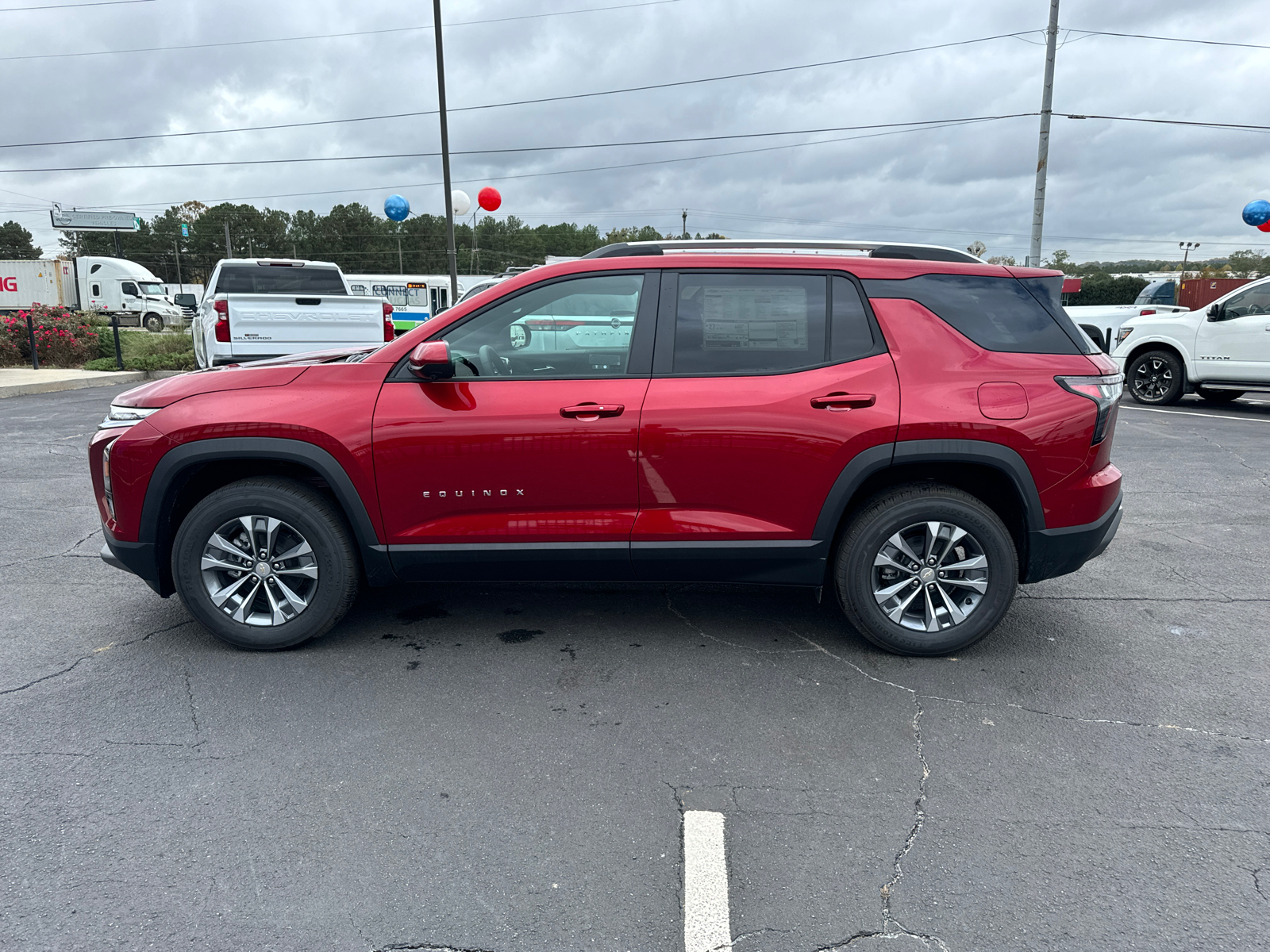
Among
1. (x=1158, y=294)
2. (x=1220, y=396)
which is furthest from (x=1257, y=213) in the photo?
(x=1220, y=396)

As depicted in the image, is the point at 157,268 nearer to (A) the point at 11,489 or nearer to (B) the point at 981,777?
(A) the point at 11,489

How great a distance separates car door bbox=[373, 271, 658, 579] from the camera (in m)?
3.67

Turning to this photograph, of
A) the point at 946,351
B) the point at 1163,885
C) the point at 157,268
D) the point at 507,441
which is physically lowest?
the point at 1163,885

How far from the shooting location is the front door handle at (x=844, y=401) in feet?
12.1

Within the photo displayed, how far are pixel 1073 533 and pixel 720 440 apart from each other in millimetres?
1654

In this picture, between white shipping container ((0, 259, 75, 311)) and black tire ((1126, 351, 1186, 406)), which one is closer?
black tire ((1126, 351, 1186, 406))

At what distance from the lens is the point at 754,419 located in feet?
12.0

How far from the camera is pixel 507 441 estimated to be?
12.0 feet

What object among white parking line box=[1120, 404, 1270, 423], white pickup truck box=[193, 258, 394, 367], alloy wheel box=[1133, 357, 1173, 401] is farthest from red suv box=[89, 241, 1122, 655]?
alloy wheel box=[1133, 357, 1173, 401]

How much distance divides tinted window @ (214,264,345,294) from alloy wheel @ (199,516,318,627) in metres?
9.88

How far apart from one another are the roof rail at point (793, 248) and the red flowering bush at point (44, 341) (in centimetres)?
1806

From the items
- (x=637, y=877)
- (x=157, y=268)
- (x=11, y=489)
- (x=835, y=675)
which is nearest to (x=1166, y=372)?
(x=835, y=675)

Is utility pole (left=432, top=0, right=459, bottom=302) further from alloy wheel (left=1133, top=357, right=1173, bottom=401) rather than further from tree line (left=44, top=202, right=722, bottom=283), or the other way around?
tree line (left=44, top=202, right=722, bottom=283)

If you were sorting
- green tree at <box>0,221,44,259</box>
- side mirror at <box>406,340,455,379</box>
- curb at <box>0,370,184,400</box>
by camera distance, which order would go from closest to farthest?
1. side mirror at <box>406,340,455,379</box>
2. curb at <box>0,370,184,400</box>
3. green tree at <box>0,221,44,259</box>
